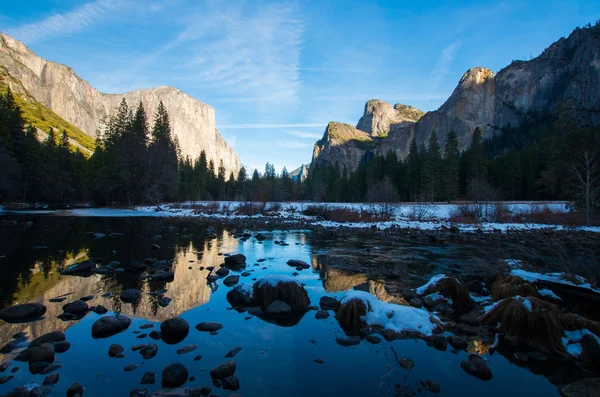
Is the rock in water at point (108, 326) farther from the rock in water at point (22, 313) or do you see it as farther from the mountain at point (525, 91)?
the mountain at point (525, 91)

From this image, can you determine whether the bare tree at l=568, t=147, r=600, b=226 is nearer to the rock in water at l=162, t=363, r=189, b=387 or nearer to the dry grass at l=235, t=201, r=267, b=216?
the dry grass at l=235, t=201, r=267, b=216

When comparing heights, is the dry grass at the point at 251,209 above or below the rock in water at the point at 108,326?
above

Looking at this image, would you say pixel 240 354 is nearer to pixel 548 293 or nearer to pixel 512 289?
pixel 512 289

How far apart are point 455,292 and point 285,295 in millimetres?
4155

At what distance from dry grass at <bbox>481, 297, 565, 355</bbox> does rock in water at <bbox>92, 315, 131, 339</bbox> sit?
23.8ft

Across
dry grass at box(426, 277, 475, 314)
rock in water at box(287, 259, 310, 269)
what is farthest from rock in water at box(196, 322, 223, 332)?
rock in water at box(287, 259, 310, 269)

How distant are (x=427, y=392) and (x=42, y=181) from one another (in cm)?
6688

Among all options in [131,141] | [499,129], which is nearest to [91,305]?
[131,141]

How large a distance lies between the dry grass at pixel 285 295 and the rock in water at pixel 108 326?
9.29ft

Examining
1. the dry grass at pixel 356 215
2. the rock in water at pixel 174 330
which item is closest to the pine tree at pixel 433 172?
the dry grass at pixel 356 215

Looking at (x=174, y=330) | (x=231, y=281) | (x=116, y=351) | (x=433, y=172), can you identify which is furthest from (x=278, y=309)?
(x=433, y=172)

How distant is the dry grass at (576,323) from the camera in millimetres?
5313

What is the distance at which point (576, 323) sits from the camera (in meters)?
5.48

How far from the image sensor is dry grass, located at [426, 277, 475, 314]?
697 cm
